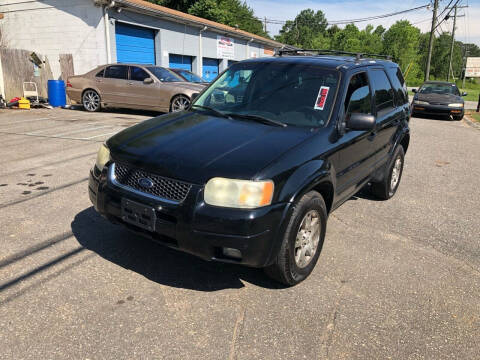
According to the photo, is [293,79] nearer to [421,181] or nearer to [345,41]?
[421,181]

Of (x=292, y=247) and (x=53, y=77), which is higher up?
(x=53, y=77)

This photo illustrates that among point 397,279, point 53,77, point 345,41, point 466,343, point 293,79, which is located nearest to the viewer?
point 466,343

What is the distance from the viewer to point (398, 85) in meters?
5.37

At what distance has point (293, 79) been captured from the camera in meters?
3.81

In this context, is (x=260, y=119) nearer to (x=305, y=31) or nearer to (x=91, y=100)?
(x=91, y=100)

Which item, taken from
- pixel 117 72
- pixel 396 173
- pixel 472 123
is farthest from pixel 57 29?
pixel 472 123

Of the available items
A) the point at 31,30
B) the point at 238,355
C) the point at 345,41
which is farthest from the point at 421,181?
the point at 345,41

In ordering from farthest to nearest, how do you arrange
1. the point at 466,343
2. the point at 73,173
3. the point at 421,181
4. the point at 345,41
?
the point at 345,41 → the point at 421,181 → the point at 73,173 → the point at 466,343

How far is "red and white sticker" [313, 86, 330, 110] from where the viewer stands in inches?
140

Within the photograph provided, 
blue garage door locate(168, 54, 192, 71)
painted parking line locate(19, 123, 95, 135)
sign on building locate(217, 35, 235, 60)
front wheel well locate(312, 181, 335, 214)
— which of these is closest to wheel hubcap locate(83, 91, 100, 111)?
painted parking line locate(19, 123, 95, 135)

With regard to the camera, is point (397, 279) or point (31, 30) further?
point (31, 30)

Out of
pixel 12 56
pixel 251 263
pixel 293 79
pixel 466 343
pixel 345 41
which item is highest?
pixel 345 41

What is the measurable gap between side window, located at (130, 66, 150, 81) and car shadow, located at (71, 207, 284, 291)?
9.40m

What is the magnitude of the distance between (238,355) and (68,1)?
17.7 metres
